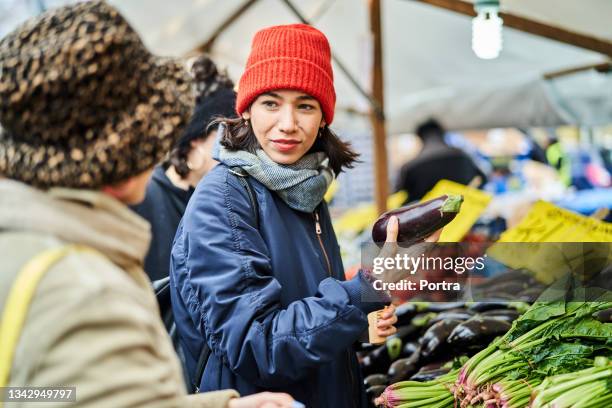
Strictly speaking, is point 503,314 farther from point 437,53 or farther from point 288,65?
point 437,53

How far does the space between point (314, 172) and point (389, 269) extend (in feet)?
1.32

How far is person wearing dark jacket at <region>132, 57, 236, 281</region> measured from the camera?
292cm

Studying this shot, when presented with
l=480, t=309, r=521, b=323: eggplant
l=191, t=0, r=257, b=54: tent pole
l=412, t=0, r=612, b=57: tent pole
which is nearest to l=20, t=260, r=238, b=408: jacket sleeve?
l=480, t=309, r=521, b=323: eggplant

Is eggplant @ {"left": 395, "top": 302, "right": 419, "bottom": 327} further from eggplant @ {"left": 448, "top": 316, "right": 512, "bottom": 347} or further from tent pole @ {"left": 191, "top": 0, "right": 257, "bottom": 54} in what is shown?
tent pole @ {"left": 191, "top": 0, "right": 257, "bottom": 54}

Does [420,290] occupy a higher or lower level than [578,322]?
higher

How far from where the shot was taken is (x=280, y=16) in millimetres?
6074

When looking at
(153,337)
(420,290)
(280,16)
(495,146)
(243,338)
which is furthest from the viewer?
(495,146)

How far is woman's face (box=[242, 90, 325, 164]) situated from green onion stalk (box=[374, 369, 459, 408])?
2.86 ft

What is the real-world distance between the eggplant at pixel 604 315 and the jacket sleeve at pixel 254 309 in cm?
90

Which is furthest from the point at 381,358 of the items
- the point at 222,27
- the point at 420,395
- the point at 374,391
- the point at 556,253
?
the point at 222,27

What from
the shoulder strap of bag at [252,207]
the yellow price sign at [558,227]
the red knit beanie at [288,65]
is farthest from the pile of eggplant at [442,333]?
the red knit beanie at [288,65]

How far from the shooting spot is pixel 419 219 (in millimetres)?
2043

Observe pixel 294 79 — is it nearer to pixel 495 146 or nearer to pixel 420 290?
pixel 420 290

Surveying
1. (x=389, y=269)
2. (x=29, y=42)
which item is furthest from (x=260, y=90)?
(x=29, y=42)
